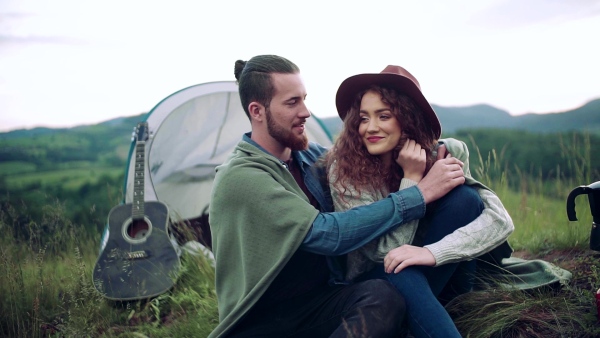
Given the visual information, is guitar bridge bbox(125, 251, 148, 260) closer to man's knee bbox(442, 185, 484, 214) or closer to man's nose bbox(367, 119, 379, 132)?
man's nose bbox(367, 119, 379, 132)

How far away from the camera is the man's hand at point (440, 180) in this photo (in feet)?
8.05

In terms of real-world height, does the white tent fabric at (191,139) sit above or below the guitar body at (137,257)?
above

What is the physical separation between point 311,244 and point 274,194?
0.26 m

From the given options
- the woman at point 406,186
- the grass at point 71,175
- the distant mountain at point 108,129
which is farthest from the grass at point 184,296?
the distant mountain at point 108,129

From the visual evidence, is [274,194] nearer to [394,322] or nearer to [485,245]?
[394,322]

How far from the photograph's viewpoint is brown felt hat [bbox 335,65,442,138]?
2.65 meters

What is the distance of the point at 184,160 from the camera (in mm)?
5387

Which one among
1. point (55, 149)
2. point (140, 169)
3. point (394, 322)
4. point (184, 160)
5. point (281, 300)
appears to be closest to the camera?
point (394, 322)

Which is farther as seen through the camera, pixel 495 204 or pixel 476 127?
pixel 476 127

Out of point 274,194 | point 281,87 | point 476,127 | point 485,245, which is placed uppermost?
point 281,87

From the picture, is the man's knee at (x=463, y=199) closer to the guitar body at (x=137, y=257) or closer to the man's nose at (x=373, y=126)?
the man's nose at (x=373, y=126)

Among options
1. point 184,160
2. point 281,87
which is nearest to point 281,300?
point 281,87

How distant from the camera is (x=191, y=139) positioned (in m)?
5.42

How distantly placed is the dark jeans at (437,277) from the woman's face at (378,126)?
0.37 m
